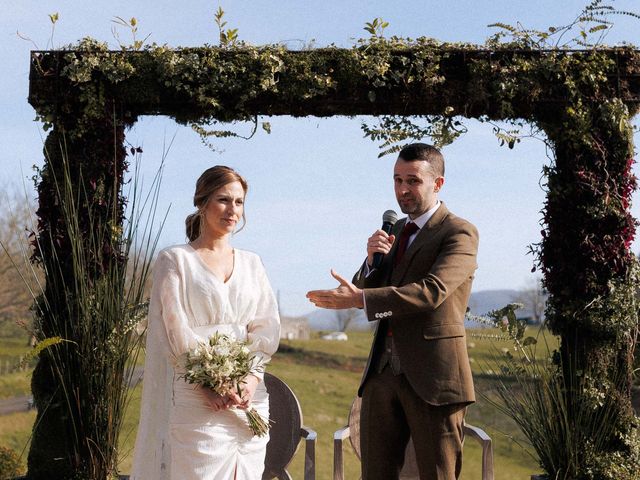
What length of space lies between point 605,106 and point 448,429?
2.84 metres

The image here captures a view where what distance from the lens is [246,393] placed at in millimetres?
3133

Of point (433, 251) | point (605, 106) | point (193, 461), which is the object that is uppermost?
point (605, 106)

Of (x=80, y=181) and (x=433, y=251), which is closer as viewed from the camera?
(x=433, y=251)

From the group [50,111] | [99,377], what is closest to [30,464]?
[99,377]

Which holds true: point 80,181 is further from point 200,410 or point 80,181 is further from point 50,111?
point 200,410

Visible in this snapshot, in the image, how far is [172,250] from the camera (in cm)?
320

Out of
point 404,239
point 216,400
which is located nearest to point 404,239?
point 404,239

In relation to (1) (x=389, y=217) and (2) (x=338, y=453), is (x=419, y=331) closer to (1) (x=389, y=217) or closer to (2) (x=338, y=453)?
(1) (x=389, y=217)

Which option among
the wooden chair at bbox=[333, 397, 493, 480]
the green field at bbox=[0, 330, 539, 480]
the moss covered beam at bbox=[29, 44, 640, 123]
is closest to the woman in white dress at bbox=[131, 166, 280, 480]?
the wooden chair at bbox=[333, 397, 493, 480]

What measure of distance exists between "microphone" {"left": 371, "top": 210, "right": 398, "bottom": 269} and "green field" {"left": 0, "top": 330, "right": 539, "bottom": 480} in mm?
7931

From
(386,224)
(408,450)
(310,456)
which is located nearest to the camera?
(386,224)

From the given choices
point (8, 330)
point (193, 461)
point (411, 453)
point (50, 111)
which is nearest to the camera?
point (193, 461)

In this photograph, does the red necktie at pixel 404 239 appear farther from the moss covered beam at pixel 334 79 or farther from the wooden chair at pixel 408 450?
the moss covered beam at pixel 334 79

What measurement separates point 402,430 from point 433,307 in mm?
574
